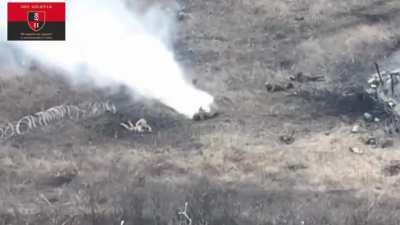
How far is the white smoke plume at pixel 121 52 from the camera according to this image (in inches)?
996

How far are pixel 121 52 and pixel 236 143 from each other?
23.9ft

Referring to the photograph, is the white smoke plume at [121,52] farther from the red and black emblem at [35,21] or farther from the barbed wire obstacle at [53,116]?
the red and black emblem at [35,21]

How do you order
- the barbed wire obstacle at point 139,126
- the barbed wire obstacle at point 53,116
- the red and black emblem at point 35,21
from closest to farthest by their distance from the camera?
1. the barbed wire obstacle at point 139,126
2. the barbed wire obstacle at point 53,116
3. the red and black emblem at point 35,21

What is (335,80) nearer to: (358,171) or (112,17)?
(358,171)

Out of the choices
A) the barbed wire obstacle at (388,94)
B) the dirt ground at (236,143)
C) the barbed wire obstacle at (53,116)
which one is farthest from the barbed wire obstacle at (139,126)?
the barbed wire obstacle at (388,94)

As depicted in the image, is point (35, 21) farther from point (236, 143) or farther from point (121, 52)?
point (236, 143)

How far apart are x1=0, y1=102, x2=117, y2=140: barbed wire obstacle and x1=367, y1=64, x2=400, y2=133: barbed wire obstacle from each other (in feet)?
24.0

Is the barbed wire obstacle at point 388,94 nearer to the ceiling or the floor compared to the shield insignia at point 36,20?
nearer to the floor

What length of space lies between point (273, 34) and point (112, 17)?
5643mm

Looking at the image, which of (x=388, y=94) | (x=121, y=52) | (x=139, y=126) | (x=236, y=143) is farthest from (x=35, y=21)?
(x=388, y=94)

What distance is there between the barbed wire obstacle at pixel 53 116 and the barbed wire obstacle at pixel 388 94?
731 centimetres

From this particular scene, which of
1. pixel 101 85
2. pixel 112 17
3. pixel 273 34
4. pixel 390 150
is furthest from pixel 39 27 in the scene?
pixel 390 150

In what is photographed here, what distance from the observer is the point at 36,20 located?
81.8ft

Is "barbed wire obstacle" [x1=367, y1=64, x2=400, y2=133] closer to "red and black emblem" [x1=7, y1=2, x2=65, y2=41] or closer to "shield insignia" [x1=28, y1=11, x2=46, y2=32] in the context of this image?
"red and black emblem" [x1=7, y1=2, x2=65, y2=41]
